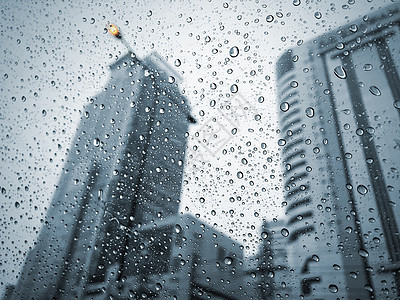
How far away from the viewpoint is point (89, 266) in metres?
2.39

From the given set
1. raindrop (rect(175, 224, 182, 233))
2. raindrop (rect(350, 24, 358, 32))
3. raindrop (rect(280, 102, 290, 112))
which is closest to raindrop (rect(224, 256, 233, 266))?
raindrop (rect(175, 224, 182, 233))

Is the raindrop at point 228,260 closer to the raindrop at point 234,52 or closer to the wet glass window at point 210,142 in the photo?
the wet glass window at point 210,142

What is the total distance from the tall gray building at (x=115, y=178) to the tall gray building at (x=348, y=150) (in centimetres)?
88

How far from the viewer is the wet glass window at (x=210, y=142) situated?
A: 1375 mm

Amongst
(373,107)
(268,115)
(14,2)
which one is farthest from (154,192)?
(14,2)

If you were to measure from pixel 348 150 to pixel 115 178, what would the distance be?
1.97m

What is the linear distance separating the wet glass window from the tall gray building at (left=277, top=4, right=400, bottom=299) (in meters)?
0.01

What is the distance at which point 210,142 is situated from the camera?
66.9 inches

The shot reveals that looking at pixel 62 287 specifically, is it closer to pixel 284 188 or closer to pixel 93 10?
pixel 284 188

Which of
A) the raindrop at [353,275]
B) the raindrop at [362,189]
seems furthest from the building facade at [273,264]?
the raindrop at [362,189]

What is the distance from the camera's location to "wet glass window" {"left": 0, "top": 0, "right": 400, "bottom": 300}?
1.38 m

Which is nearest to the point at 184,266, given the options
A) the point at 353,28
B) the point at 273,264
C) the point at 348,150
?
the point at 273,264

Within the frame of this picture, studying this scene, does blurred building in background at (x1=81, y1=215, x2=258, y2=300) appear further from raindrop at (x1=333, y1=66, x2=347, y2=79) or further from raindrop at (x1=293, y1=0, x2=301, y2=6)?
raindrop at (x1=293, y1=0, x2=301, y2=6)

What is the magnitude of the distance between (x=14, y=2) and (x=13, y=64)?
0.51 m
